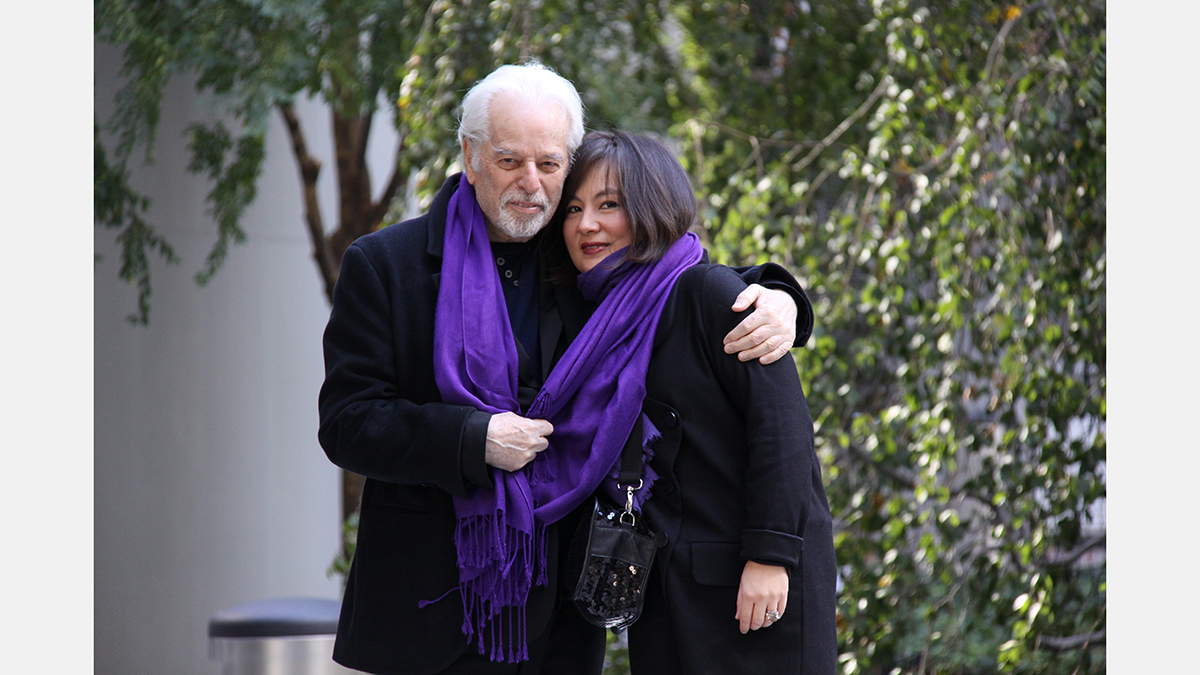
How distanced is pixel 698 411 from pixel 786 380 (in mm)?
160

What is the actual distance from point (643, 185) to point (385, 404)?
23.5 inches

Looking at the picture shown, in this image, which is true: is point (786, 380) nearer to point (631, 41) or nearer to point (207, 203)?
point (631, 41)

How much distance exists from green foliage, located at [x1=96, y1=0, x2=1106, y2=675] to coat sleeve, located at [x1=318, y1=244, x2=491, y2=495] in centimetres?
185

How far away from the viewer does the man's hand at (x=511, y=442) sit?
1.78m

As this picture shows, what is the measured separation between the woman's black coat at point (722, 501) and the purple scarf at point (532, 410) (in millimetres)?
52

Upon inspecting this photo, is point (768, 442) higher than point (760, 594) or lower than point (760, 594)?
higher

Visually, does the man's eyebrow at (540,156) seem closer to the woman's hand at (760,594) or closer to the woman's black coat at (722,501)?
the woman's black coat at (722,501)

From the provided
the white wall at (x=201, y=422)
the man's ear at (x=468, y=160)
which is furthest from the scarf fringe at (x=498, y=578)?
the white wall at (x=201, y=422)

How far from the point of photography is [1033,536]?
132 inches

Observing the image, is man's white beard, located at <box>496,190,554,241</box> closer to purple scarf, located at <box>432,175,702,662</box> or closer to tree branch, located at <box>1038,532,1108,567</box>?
purple scarf, located at <box>432,175,702,662</box>

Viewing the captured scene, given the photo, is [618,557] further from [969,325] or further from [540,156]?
[969,325]

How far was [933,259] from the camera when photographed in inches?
140

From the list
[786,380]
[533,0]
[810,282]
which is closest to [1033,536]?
A: [810,282]

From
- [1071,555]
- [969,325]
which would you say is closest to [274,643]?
[969,325]
